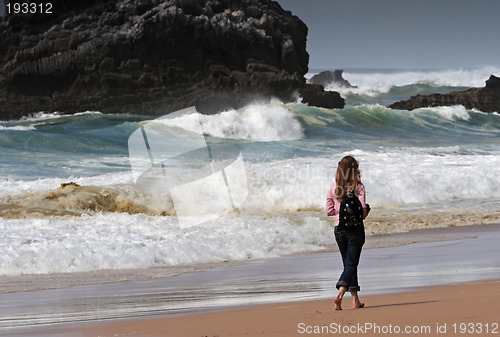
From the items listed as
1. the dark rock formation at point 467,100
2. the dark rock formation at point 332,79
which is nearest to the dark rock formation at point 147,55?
the dark rock formation at point 467,100

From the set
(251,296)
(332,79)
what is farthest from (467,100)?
(251,296)

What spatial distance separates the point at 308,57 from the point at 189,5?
397 inches

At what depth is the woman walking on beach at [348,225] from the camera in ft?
16.6

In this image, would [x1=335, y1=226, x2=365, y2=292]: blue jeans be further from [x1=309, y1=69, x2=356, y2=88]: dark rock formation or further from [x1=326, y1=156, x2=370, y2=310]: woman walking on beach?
[x1=309, y1=69, x2=356, y2=88]: dark rock formation

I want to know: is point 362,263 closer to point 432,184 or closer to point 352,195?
point 352,195

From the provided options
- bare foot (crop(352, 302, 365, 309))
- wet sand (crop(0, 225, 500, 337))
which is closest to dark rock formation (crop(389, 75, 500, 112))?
wet sand (crop(0, 225, 500, 337))

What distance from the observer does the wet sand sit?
487 cm

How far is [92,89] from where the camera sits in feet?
182

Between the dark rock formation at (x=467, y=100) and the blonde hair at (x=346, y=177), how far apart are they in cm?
4901

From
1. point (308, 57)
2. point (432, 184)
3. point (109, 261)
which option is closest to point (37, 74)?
point (308, 57)

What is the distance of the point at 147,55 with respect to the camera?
2288 inches

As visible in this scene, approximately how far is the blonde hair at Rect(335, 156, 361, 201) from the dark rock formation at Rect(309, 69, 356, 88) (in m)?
74.9

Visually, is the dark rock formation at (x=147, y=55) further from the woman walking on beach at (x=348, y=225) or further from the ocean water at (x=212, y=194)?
the woman walking on beach at (x=348, y=225)

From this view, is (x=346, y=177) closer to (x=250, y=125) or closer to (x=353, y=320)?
(x=353, y=320)
